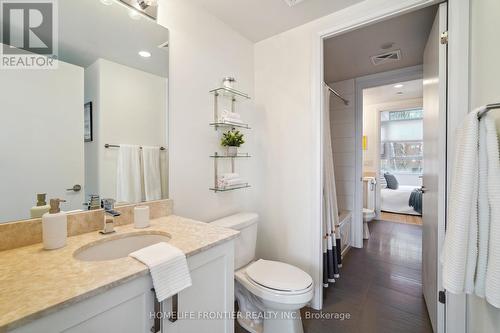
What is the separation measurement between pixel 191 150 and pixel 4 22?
105 centimetres

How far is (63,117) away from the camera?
1.06m

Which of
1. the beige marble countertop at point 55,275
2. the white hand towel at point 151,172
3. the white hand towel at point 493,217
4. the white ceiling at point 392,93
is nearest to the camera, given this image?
the beige marble countertop at point 55,275

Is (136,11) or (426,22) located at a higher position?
(426,22)

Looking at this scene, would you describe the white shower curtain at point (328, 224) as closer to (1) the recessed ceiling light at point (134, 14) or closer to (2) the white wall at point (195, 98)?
(2) the white wall at point (195, 98)

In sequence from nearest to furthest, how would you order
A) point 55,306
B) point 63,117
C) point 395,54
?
1. point 55,306
2. point 63,117
3. point 395,54

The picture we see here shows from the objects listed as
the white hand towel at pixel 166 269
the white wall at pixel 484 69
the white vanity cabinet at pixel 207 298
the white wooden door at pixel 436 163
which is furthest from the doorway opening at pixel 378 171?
the white hand towel at pixel 166 269

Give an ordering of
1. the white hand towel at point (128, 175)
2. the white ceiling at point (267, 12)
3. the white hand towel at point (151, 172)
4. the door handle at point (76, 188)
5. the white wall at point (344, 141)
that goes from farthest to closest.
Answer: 1. the white wall at point (344, 141)
2. the white ceiling at point (267, 12)
3. the white hand towel at point (151, 172)
4. the white hand towel at point (128, 175)
5. the door handle at point (76, 188)

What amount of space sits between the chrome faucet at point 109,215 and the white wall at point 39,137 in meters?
0.12

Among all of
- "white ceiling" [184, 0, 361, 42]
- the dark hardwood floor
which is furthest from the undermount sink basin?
"white ceiling" [184, 0, 361, 42]

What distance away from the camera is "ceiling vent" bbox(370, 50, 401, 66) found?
2487mm

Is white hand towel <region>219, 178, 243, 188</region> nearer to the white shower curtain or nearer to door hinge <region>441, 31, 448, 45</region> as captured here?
the white shower curtain

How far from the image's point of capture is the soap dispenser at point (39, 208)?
0.98 m

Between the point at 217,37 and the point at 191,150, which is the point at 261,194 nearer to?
the point at 191,150

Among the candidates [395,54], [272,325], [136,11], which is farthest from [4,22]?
[395,54]
